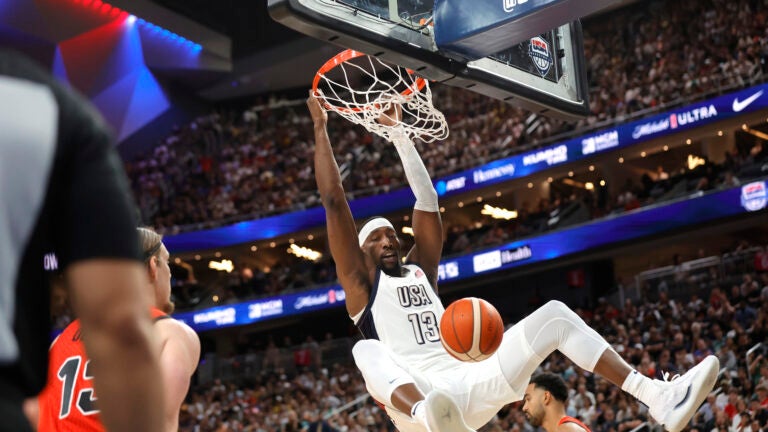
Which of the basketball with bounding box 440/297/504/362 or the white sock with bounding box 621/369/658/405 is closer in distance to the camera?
the white sock with bounding box 621/369/658/405

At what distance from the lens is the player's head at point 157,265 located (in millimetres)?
3670

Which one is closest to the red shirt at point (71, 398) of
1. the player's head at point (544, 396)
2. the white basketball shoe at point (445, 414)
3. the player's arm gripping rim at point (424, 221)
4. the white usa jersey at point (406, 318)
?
the white basketball shoe at point (445, 414)

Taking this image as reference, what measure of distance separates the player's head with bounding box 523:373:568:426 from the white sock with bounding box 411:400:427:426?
193 cm

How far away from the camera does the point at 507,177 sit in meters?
→ 25.7

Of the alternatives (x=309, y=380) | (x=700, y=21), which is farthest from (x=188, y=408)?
(x=700, y=21)

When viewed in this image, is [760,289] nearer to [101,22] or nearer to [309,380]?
[309,380]

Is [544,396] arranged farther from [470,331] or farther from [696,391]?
[696,391]

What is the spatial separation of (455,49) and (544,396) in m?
2.71

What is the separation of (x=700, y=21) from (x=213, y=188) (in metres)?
16.4

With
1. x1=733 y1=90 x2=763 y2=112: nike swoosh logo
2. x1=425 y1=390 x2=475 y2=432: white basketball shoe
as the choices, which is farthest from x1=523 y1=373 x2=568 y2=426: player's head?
x1=733 y1=90 x2=763 y2=112: nike swoosh logo

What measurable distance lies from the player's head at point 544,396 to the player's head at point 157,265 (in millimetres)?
3867

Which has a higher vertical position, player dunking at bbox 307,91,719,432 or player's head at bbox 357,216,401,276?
player's head at bbox 357,216,401,276

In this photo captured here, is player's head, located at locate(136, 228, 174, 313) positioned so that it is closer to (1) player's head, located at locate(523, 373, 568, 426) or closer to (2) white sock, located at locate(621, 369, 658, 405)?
→ (2) white sock, located at locate(621, 369, 658, 405)

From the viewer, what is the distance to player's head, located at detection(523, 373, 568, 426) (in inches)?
276
